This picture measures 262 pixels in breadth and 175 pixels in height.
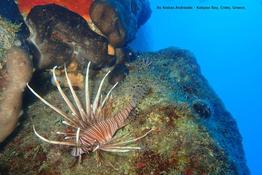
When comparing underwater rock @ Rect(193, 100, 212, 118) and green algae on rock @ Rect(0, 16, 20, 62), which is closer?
green algae on rock @ Rect(0, 16, 20, 62)

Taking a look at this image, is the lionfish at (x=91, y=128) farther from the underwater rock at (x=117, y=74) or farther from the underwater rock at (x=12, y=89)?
the underwater rock at (x=117, y=74)

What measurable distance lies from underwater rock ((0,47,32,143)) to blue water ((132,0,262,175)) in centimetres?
5574

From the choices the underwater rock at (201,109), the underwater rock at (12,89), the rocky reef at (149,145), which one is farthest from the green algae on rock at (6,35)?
the underwater rock at (201,109)

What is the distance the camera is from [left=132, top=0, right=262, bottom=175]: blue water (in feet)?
206

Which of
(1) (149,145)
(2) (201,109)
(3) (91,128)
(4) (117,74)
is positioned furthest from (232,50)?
(3) (91,128)

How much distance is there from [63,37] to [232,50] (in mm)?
79319

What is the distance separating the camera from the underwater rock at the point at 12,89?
3.39m

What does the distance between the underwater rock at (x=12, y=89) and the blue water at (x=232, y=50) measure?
183ft

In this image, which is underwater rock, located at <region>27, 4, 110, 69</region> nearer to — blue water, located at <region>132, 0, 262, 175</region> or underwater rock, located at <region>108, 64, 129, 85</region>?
underwater rock, located at <region>108, 64, 129, 85</region>

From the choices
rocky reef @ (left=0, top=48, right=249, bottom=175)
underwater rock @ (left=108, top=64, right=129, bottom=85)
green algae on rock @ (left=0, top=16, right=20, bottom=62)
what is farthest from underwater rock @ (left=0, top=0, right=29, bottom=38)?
underwater rock @ (left=108, top=64, right=129, bottom=85)

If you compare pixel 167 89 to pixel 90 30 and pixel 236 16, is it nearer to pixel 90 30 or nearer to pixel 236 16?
pixel 90 30

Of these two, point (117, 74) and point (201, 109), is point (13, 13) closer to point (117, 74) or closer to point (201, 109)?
point (117, 74)

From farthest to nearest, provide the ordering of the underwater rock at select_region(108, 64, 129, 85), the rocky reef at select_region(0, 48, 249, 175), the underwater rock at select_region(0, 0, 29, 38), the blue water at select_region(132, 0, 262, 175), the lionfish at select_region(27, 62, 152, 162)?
the blue water at select_region(132, 0, 262, 175) < the underwater rock at select_region(108, 64, 129, 85) < the underwater rock at select_region(0, 0, 29, 38) < the rocky reef at select_region(0, 48, 249, 175) < the lionfish at select_region(27, 62, 152, 162)

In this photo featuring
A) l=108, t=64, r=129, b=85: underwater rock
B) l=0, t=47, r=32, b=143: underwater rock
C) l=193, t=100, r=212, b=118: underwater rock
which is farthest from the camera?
l=108, t=64, r=129, b=85: underwater rock
